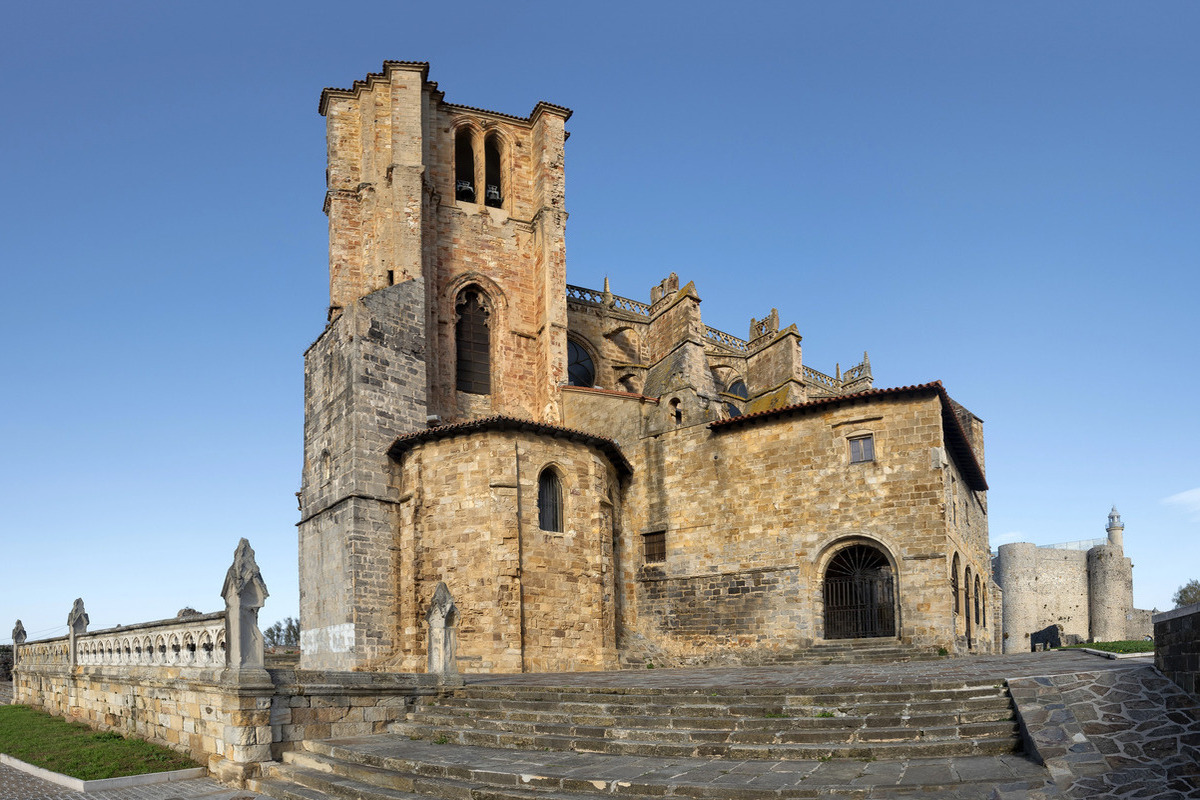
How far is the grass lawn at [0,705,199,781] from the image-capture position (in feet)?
40.7

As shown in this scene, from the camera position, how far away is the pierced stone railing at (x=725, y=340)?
38281 mm

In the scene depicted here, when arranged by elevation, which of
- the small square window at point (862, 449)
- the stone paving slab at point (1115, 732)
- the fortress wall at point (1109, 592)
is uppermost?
the small square window at point (862, 449)

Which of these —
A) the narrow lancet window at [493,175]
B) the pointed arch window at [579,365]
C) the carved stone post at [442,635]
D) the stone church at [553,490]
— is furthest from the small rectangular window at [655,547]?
the narrow lancet window at [493,175]

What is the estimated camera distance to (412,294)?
83.4 feet

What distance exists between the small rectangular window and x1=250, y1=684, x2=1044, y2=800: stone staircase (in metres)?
11.8

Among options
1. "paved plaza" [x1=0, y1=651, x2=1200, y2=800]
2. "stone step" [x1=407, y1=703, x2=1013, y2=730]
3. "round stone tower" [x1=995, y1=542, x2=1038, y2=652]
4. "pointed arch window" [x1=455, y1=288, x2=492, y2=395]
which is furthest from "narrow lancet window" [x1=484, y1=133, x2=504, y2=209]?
"round stone tower" [x1=995, y1=542, x2=1038, y2=652]

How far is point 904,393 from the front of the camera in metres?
21.5

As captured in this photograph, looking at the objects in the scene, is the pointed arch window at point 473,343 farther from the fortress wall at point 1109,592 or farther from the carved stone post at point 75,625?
the fortress wall at point 1109,592

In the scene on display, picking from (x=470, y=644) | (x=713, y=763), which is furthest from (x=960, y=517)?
(x=713, y=763)

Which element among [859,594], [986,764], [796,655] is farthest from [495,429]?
[986,764]

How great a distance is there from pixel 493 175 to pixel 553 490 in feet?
45.6

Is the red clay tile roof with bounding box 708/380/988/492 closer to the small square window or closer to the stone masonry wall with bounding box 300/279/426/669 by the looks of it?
the small square window

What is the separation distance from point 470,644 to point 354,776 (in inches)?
389

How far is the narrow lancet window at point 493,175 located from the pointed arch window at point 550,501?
39.5ft
